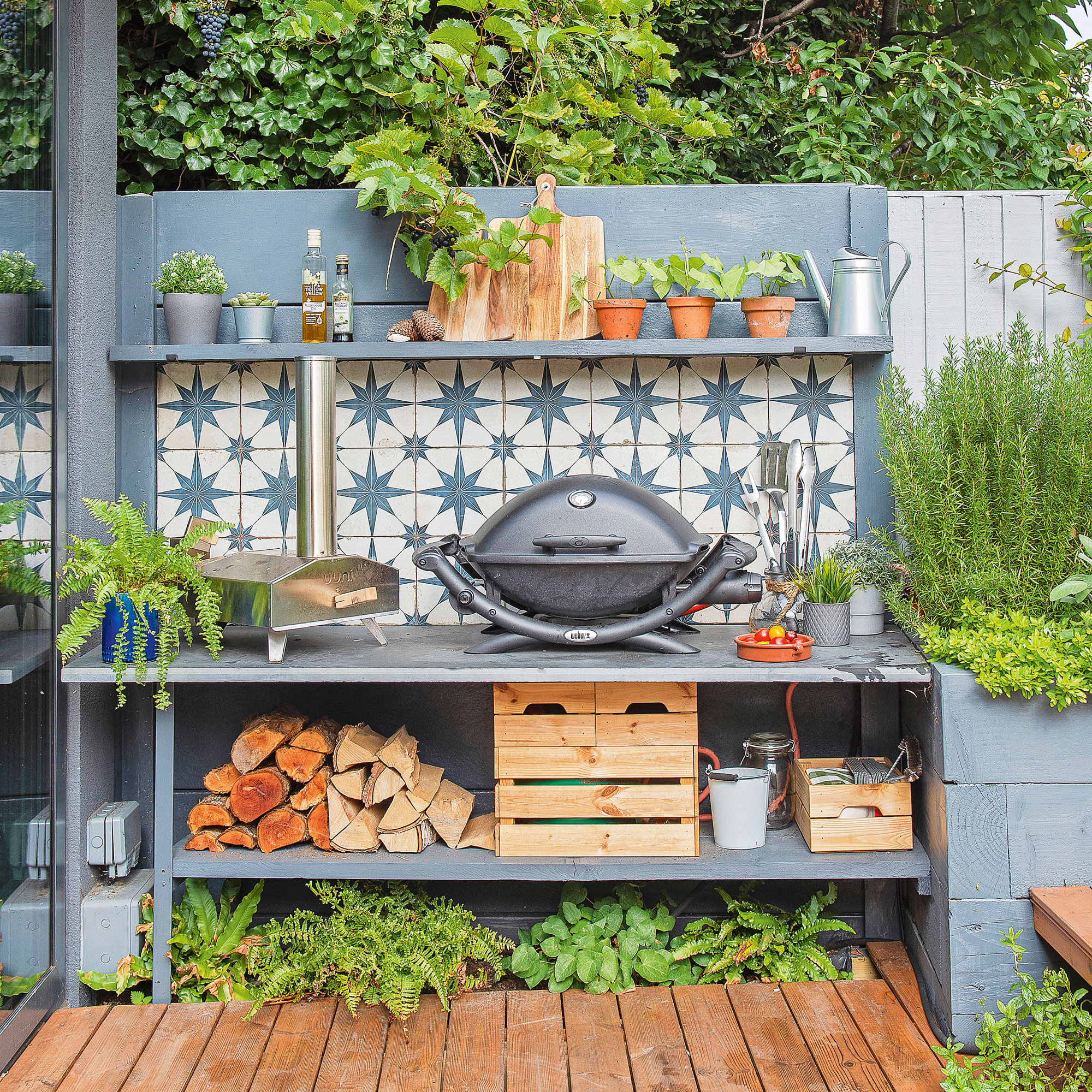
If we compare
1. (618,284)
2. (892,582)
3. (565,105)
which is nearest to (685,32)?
(565,105)

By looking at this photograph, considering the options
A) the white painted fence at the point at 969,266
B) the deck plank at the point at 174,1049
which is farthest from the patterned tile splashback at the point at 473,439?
the deck plank at the point at 174,1049

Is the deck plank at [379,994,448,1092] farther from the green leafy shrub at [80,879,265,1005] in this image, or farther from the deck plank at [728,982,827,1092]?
the deck plank at [728,982,827,1092]

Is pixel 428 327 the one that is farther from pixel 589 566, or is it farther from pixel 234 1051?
pixel 234 1051

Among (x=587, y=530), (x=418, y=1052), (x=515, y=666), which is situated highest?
(x=587, y=530)

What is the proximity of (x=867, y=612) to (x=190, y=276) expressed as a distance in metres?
1.91

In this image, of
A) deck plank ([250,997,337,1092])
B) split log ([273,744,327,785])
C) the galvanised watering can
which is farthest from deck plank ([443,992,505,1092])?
the galvanised watering can

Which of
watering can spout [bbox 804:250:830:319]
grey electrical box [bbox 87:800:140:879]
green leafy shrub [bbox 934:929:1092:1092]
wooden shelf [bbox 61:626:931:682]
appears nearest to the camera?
green leafy shrub [bbox 934:929:1092:1092]

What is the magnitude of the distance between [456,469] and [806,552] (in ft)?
3.12

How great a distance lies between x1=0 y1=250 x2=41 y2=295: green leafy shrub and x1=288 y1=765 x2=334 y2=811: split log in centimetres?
126

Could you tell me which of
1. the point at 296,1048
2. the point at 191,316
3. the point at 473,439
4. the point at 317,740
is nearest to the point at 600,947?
the point at 296,1048

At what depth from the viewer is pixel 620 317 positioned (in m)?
2.53

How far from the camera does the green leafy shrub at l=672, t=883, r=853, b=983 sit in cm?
242

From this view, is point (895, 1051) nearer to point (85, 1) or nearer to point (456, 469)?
Result: point (456, 469)

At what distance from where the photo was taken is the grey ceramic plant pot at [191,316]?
2.57m
